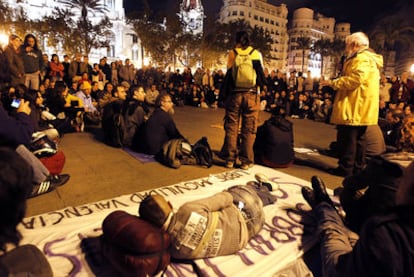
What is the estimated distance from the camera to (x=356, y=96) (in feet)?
14.0

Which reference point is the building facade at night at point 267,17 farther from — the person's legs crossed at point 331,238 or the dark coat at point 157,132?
the person's legs crossed at point 331,238

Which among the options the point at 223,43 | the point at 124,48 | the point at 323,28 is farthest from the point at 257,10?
the point at 223,43

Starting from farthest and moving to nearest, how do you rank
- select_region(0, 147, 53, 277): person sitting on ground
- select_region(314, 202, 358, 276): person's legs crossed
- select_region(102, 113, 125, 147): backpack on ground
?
select_region(102, 113, 125, 147): backpack on ground
select_region(314, 202, 358, 276): person's legs crossed
select_region(0, 147, 53, 277): person sitting on ground

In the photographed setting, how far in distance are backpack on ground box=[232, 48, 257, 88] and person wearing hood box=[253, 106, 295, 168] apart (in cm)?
82

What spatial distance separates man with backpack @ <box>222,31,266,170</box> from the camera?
4426 mm

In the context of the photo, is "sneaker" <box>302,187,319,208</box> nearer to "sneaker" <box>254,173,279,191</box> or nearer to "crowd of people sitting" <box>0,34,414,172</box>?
"sneaker" <box>254,173,279,191</box>

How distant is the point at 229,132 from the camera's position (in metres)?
4.81

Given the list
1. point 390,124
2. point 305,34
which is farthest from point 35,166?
point 305,34

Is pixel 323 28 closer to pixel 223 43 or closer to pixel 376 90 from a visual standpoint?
pixel 223 43

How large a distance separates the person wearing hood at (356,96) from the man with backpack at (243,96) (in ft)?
3.71

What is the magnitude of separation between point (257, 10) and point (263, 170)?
85.2 metres

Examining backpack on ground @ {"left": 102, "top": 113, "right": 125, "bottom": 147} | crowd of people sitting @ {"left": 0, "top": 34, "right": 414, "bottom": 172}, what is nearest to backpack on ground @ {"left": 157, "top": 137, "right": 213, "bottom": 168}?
crowd of people sitting @ {"left": 0, "top": 34, "right": 414, "bottom": 172}

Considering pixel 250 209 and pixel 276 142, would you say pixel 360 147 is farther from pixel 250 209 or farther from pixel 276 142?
pixel 250 209

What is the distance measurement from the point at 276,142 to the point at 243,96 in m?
0.93
